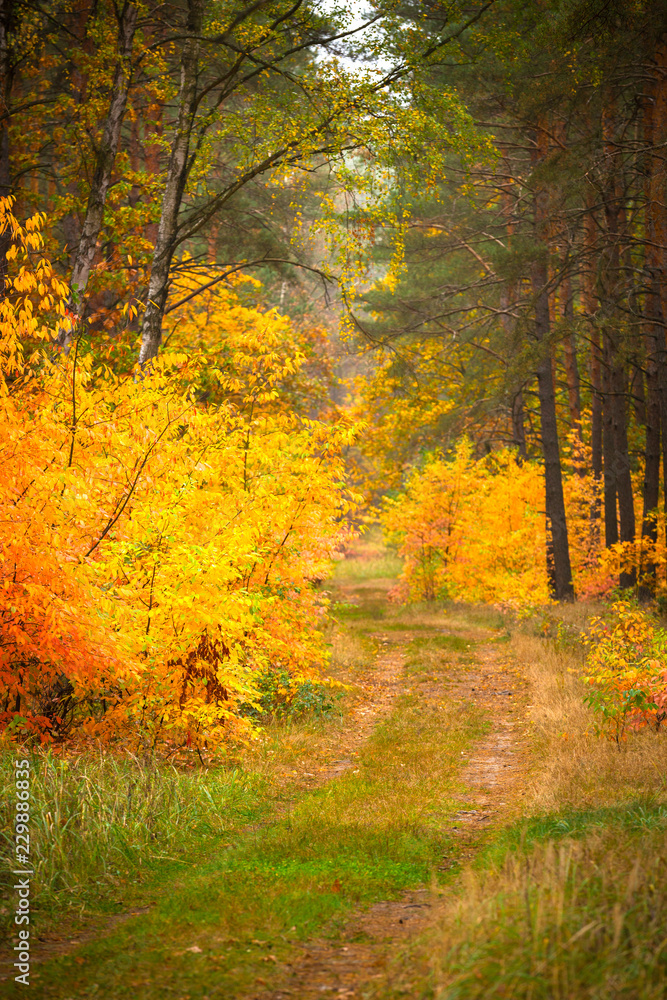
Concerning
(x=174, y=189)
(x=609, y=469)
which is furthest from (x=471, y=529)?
(x=174, y=189)

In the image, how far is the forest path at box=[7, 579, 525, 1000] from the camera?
12.4 feet

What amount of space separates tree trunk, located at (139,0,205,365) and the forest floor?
5404 millimetres

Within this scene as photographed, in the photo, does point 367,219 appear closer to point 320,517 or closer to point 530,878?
point 320,517

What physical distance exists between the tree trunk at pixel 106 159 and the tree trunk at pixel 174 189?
81cm

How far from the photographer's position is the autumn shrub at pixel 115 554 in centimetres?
552

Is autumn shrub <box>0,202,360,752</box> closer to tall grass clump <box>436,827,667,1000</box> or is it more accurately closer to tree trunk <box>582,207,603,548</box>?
tall grass clump <box>436,827,667,1000</box>

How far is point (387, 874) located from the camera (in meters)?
5.10

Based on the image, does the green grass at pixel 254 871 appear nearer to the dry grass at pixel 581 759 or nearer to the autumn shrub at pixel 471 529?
the dry grass at pixel 581 759

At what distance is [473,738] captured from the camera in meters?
8.77

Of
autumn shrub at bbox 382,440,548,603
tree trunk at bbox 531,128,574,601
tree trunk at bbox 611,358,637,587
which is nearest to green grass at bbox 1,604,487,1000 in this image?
tree trunk at bbox 611,358,637,587

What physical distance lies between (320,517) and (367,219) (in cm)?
485

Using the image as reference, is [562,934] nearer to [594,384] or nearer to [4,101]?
[4,101]

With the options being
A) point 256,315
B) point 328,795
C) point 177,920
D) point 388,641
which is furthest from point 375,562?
point 177,920

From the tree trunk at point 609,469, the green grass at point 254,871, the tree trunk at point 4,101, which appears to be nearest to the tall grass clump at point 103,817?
the green grass at point 254,871
